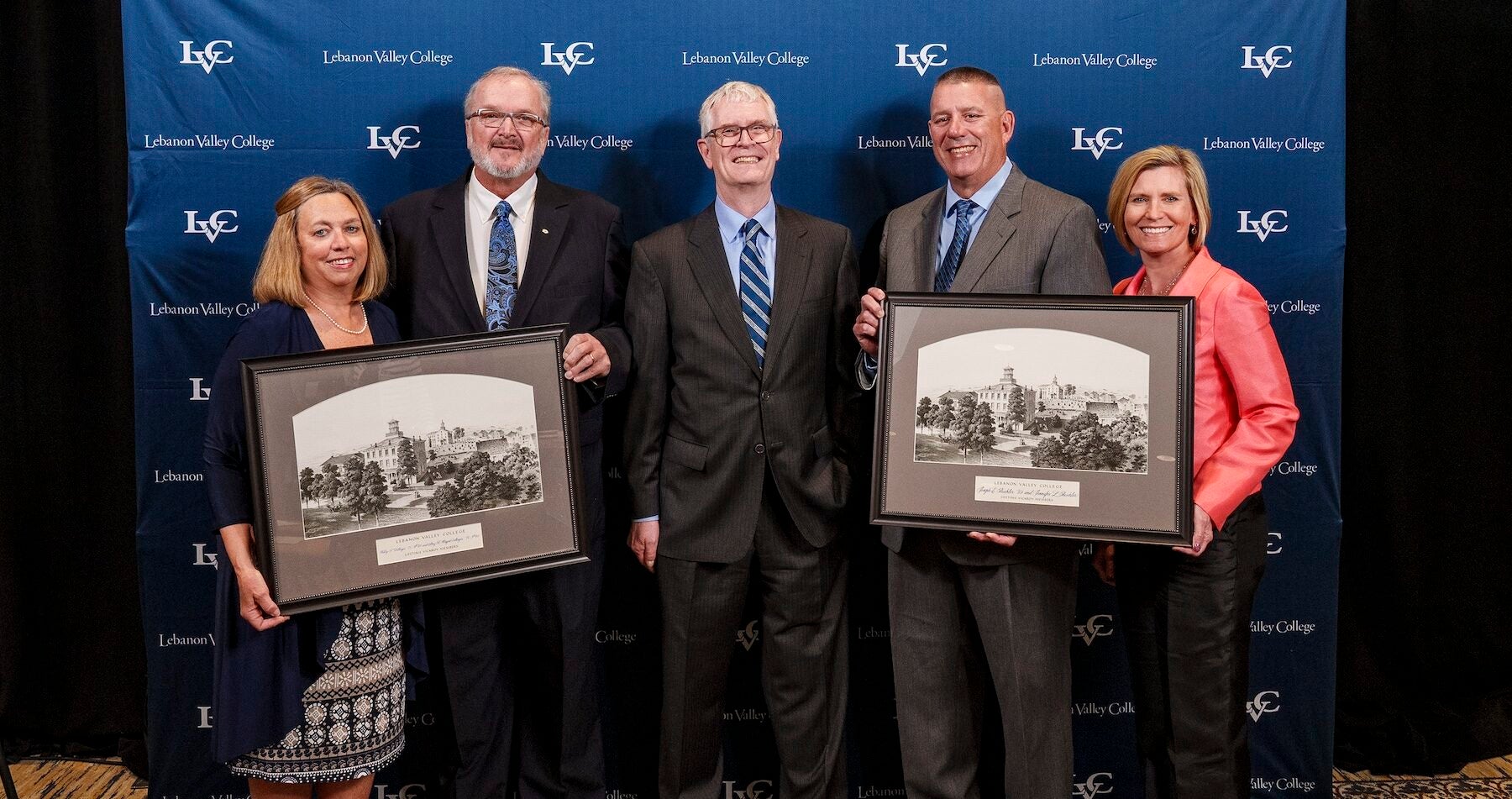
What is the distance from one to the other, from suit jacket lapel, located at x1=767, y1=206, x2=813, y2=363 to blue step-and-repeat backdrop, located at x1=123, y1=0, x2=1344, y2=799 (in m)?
0.56

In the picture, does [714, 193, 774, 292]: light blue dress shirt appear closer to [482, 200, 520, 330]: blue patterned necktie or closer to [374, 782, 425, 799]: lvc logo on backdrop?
[482, 200, 520, 330]: blue patterned necktie

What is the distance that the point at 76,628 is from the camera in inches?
127

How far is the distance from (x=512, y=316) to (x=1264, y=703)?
2.61 metres

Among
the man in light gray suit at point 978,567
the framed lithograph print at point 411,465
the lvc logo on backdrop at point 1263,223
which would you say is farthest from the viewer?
the lvc logo on backdrop at point 1263,223

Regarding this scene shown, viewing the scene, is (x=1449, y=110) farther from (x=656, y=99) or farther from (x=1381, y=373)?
(x=656, y=99)

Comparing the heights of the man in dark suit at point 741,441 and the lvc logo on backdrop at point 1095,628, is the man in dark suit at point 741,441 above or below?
above

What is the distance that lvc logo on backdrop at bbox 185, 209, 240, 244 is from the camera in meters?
2.84

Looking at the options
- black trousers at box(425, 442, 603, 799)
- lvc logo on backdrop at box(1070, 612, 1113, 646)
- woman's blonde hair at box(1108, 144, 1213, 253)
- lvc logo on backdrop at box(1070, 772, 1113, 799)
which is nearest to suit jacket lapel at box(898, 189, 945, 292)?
woman's blonde hair at box(1108, 144, 1213, 253)

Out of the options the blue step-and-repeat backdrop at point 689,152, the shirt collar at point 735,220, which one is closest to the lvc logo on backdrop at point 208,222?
the blue step-and-repeat backdrop at point 689,152

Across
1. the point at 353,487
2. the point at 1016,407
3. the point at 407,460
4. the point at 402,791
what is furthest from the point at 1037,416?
the point at 402,791

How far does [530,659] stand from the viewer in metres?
2.44

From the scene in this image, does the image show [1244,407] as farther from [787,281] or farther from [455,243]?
[455,243]

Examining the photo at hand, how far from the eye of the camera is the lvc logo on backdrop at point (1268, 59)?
114 inches

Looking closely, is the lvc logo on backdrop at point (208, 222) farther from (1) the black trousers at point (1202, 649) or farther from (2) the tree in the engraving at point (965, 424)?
(1) the black trousers at point (1202, 649)
